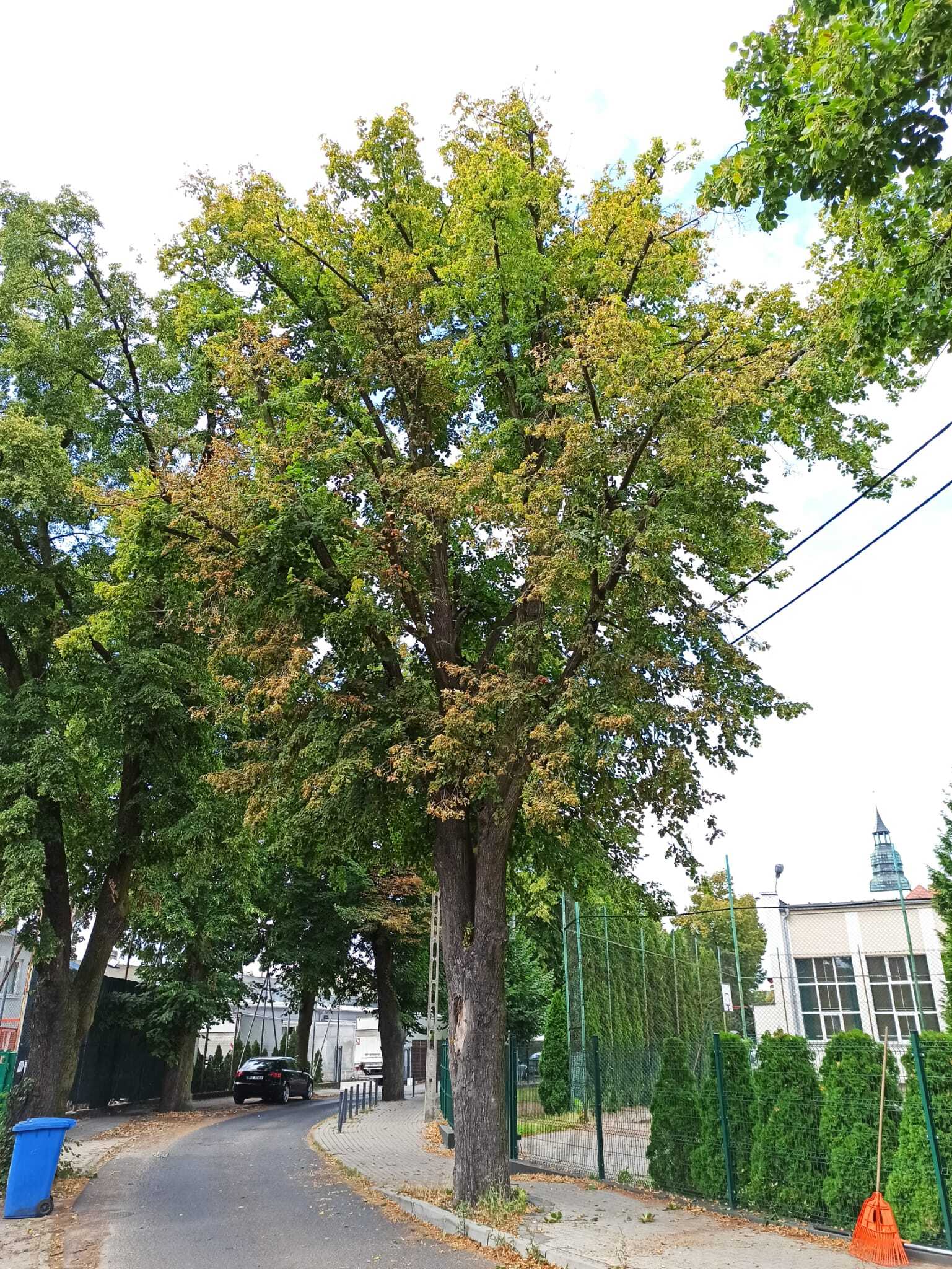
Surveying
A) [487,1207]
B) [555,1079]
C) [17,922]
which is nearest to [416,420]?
[17,922]

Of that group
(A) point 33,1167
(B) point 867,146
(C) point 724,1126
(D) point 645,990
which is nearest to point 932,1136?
(C) point 724,1126

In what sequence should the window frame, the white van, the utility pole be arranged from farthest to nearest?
the white van < the window frame < the utility pole

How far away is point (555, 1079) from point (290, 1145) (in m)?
8.25

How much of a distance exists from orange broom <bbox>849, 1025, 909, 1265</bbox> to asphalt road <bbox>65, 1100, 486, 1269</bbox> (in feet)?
10.7

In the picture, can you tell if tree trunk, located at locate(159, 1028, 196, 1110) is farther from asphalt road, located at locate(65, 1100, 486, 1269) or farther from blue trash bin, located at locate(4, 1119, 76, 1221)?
blue trash bin, located at locate(4, 1119, 76, 1221)

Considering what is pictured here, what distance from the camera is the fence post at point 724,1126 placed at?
10.1m

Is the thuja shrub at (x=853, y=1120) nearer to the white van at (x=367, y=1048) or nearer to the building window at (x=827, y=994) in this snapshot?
the building window at (x=827, y=994)

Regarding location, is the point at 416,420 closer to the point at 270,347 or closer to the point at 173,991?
the point at 270,347

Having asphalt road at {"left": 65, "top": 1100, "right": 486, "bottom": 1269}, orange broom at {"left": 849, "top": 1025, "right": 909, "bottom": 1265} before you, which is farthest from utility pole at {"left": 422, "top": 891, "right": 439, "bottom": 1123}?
orange broom at {"left": 849, "top": 1025, "right": 909, "bottom": 1265}

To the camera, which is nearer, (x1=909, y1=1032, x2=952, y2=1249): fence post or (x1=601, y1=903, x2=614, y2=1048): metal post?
(x1=909, y1=1032, x2=952, y2=1249): fence post

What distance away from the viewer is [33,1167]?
9.87 m

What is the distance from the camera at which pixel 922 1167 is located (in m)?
8.08

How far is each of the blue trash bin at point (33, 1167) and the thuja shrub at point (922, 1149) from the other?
850 cm

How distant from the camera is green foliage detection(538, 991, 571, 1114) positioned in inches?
886
